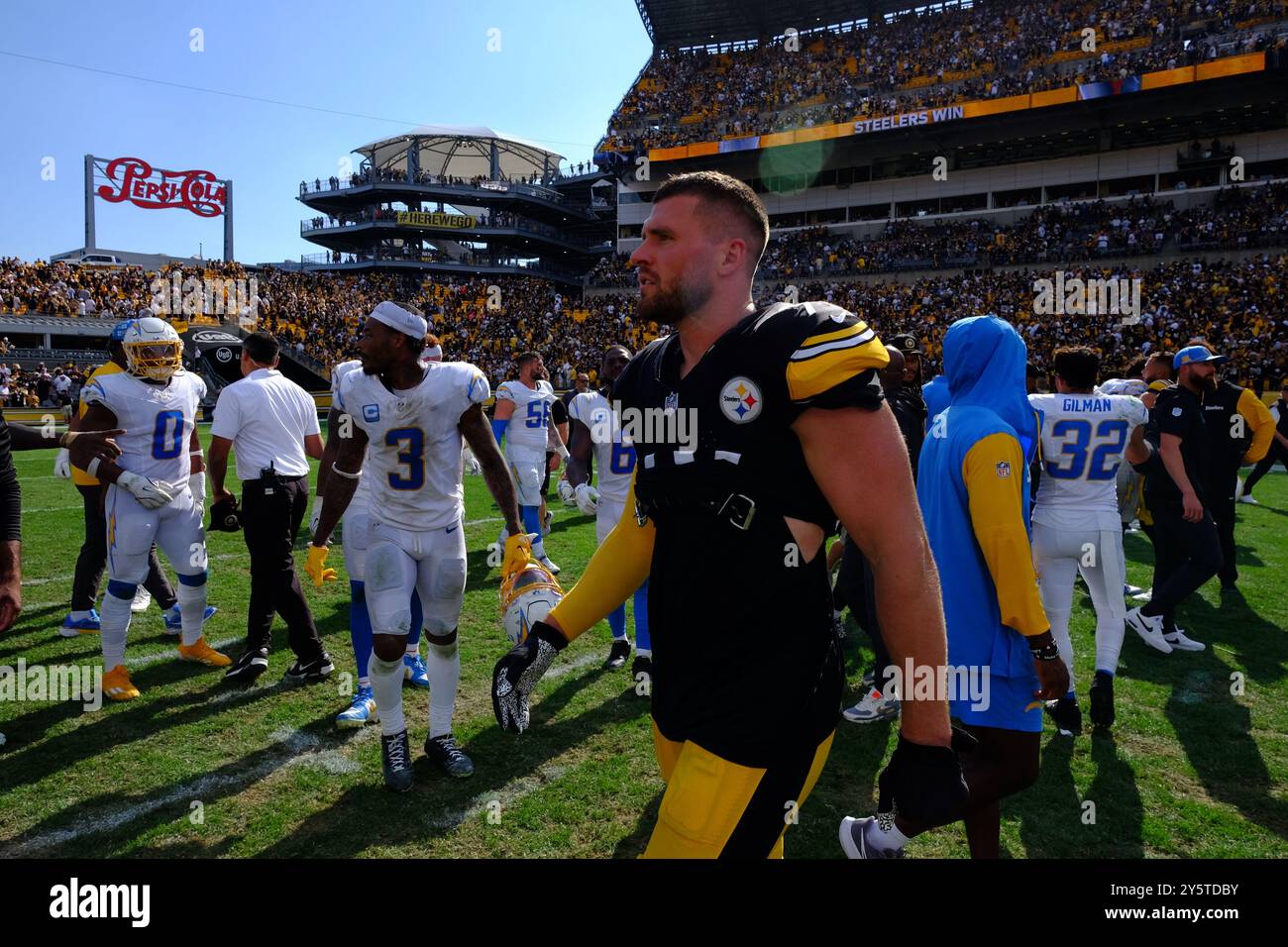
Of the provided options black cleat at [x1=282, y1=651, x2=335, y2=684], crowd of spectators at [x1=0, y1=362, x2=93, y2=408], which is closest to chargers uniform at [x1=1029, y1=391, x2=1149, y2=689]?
black cleat at [x1=282, y1=651, x2=335, y2=684]

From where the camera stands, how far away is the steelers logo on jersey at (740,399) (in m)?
1.79

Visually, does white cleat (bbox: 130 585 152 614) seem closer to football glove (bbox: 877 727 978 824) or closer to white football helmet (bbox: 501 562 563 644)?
white football helmet (bbox: 501 562 563 644)

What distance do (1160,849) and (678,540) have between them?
3.20m

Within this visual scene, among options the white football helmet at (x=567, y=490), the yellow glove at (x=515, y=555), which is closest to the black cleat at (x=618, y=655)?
the white football helmet at (x=567, y=490)

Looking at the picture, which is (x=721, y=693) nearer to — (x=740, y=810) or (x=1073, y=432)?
(x=740, y=810)

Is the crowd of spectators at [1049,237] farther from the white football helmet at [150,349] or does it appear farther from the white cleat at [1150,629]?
the white football helmet at [150,349]

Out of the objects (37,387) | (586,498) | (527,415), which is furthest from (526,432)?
(37,387)

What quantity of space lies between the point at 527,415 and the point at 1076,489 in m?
6.26

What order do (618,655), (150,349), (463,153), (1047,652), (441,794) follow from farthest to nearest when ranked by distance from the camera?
1. (463,153)
2. (618,655)
3. (150,349)
4. (441,794)
5. (1047,652)

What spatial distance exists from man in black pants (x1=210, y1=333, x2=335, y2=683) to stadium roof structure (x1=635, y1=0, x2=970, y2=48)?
164ft

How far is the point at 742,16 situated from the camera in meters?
48.0

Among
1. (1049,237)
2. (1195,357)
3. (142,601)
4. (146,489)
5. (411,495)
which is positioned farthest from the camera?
(1049,237)

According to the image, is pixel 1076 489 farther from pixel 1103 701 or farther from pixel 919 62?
pixel 919 62

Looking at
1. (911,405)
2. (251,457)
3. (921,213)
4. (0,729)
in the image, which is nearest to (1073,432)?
(911,405)
